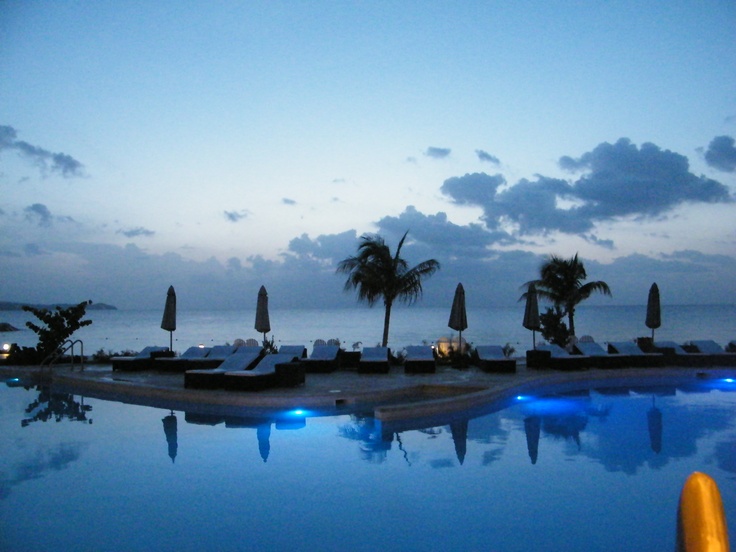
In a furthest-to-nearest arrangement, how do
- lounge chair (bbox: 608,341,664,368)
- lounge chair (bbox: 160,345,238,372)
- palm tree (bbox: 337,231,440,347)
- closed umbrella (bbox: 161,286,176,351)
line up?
palm tree (bbox: 337,231,440,347) < closed umbrella (bbox: 161,286,176,351) < lounge chair (bbox: 608,341,664,368) < lounge chair (bbox: 160,345,238,372)

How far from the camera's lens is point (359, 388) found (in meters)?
10.6

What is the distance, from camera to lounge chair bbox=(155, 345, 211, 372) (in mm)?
13281

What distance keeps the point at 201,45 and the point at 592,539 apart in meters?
14.1

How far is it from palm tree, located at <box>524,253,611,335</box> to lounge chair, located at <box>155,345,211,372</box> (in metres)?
11.8

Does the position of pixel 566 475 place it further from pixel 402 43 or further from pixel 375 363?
pixel 402 43

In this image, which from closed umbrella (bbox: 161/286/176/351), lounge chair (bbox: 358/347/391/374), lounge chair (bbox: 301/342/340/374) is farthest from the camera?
closed umbrella (bbox: 161/286/176/351)

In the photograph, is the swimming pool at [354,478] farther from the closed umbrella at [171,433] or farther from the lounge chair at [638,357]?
the lounge chair at [638,357]

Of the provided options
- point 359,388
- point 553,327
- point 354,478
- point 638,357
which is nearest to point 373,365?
point 359,388

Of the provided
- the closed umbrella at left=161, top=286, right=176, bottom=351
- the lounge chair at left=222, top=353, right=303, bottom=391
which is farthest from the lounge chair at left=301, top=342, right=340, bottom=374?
the closed umbrella at left=161, top=286, right=176, bottom=351

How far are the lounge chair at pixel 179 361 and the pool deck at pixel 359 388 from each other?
228 millimetres

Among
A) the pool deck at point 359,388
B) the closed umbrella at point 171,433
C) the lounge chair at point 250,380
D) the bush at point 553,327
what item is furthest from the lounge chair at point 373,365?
the bush at point 553,327

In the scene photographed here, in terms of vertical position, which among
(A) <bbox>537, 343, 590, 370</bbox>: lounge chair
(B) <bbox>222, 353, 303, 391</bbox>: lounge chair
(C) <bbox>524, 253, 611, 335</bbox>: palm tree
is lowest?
(B) <bbox>222, 353, 303, 391</bbox>: lounge chair

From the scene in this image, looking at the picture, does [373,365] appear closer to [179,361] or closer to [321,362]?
[321,362]

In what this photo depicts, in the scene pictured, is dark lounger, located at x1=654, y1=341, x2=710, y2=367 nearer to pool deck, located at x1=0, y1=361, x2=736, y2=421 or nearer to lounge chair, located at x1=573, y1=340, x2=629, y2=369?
pool deck, located at x1=0, y1=361, x2=736, y2=421
